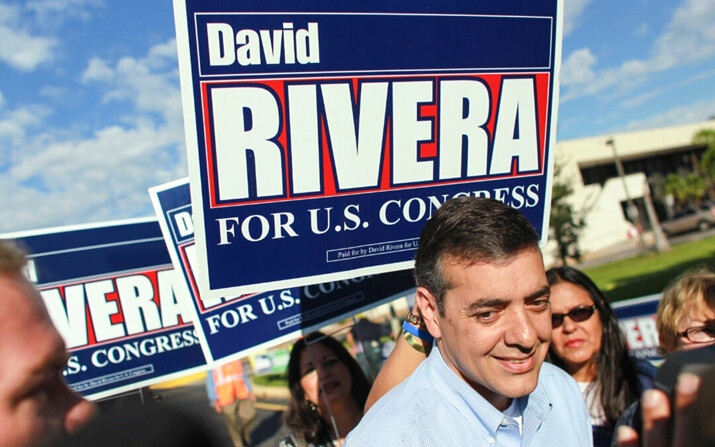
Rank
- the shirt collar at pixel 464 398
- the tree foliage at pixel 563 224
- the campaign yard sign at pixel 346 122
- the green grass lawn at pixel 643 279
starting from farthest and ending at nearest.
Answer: the tree foliage at pixel 563 224
the green grass lawn at pixel 643 279
the campaign yard sign at pixel 346 122
the shirt collar at pixel 464 398

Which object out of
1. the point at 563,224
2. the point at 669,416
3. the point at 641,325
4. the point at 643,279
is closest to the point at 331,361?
the point at 669,416

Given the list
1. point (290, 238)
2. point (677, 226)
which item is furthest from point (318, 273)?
point (677, 226)

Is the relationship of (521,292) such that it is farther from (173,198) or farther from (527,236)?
(173,198)

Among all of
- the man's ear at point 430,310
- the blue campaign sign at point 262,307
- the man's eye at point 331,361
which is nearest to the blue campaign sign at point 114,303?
the blue campaign sign at point 262,307

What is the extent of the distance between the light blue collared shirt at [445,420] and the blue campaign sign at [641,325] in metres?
5.04

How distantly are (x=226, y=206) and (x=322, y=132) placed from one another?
0.43 metres

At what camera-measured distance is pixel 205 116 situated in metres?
1.74

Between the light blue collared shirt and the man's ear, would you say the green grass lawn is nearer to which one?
the light blue collared shirt

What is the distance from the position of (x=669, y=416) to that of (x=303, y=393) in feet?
8.36

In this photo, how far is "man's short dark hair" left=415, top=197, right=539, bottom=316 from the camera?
58.5 inches

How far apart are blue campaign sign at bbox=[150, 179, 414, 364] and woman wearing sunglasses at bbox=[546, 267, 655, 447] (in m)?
0.85

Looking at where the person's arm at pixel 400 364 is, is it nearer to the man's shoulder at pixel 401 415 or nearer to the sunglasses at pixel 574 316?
the man's shoulder at pixel 401 415

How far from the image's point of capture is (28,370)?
67 centimetres

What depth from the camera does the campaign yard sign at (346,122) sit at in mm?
1760
